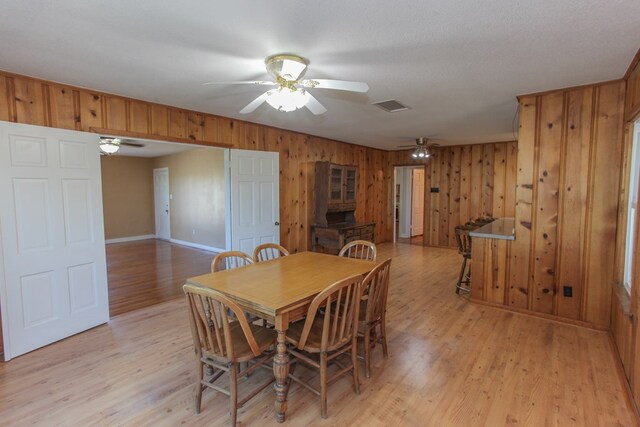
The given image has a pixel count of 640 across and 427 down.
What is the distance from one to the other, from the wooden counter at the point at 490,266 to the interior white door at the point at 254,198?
2774mm

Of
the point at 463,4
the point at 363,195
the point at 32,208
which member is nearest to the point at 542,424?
the point at 463,4

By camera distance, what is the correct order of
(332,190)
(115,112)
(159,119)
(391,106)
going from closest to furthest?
(115,112), (159,119), (391,106), (332,190)

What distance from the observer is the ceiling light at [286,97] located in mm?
2209

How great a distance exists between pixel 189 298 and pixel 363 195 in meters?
6.01

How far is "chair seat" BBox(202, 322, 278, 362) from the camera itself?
→ 1.95 meters

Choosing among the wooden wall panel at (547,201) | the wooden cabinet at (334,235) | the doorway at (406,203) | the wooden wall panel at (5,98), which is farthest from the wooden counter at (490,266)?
the doorway at (406,203)

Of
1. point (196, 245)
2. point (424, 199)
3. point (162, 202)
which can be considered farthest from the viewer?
point (162, 202)

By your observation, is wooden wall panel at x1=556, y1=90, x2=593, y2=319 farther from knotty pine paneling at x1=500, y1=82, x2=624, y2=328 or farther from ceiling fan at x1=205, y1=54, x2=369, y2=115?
ceiling fan at x1=205, y1=54, x2=369, y2=115

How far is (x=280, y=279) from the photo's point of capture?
2.44 metres

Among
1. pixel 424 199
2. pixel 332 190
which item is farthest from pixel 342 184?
pixel 424 199

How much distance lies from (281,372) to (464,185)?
652cm

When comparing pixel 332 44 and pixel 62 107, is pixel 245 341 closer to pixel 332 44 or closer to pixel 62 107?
pixel 332 44

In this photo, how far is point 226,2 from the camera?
5.50ft

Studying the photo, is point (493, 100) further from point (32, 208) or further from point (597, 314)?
point (32, 208)
